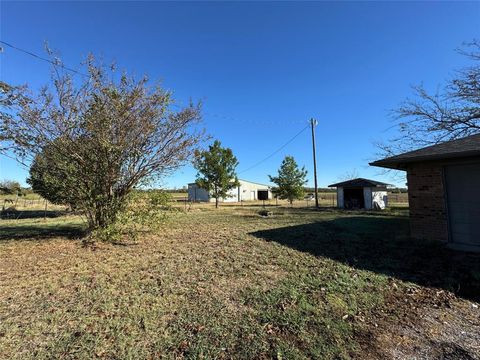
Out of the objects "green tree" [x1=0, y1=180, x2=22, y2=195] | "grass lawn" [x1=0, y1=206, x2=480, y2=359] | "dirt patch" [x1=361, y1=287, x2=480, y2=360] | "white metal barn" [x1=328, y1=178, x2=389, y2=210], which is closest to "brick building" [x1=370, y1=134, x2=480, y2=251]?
"grass lawn" [x1=0, y1=206, x2=480, y2=359]

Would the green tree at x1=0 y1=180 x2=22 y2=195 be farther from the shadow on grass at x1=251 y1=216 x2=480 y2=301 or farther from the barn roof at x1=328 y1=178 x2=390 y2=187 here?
the barn roof at x1=328 y1=178 x2=390 y2=187

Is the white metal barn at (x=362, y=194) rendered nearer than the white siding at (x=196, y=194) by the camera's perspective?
Yes

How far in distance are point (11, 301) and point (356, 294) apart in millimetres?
4935

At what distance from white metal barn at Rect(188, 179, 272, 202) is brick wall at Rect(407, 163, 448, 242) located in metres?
35.0

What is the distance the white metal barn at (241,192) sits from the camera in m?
45.8

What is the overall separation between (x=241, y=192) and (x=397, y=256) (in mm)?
42736

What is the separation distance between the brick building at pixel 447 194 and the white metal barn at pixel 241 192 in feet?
115

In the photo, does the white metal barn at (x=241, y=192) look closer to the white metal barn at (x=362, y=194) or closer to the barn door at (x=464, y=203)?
the white metal barn at (x=362, y=194)

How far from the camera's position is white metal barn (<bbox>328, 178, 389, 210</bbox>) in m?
25.1

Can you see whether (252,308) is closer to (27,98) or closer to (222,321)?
(222,321)

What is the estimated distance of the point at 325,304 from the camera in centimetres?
396

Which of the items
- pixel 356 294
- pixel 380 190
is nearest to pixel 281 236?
pixel 356 294

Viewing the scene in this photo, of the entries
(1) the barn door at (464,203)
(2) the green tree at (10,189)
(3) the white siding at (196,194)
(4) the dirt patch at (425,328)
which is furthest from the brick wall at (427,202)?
(3) the white siding at (196,194)

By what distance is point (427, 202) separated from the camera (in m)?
7.76
